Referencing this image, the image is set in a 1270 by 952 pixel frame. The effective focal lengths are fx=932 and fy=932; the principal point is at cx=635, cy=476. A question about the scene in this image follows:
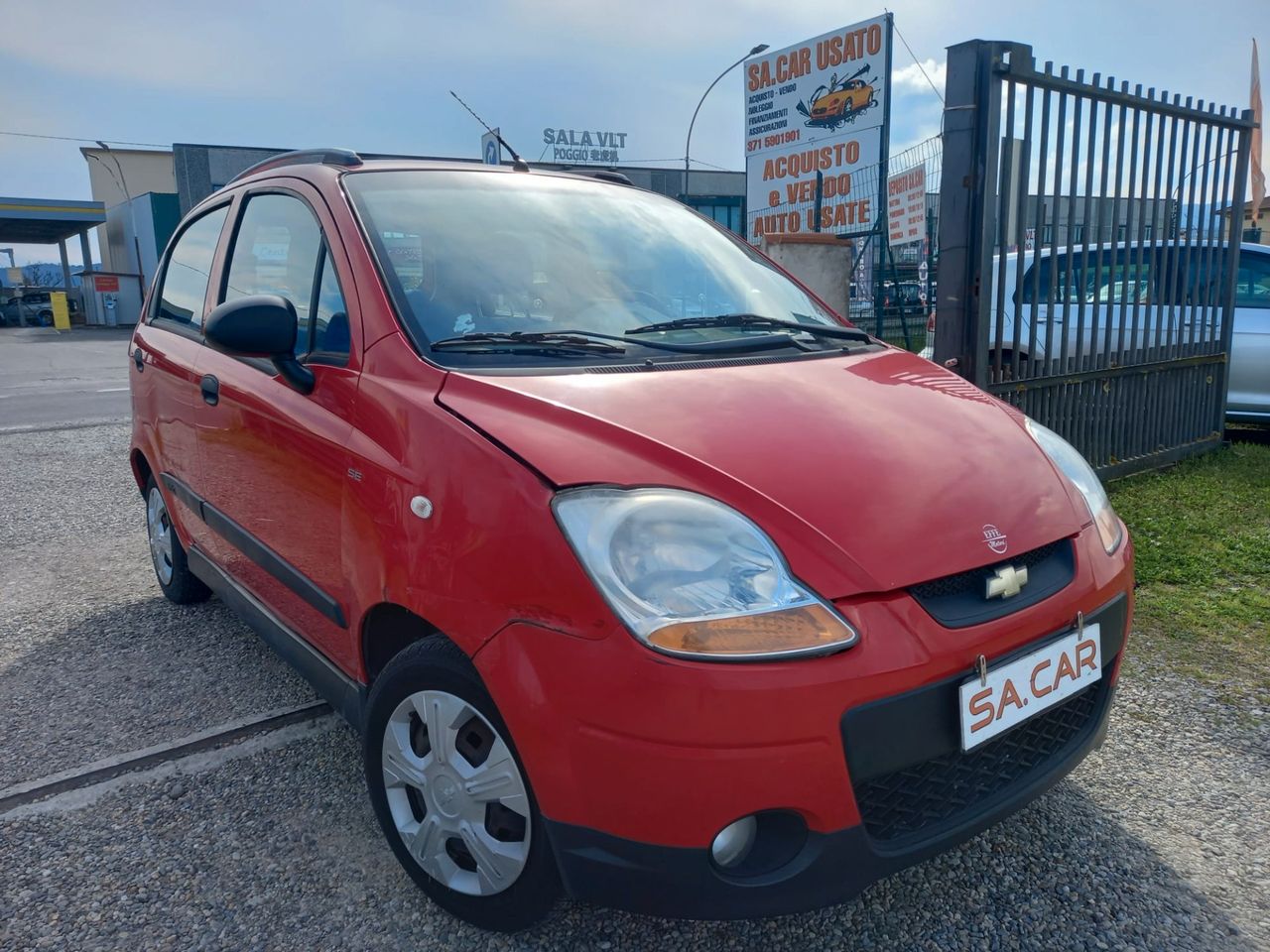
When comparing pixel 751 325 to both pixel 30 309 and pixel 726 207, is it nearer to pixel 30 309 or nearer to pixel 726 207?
pixel 726 207

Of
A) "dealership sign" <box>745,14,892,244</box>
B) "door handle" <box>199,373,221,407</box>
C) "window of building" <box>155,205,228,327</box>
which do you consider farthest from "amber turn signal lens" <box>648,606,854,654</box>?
"dealership sign" <box>745,14,892,244</box>

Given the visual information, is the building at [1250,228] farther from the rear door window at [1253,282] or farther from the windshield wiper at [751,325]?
the windshield wiper at [751,325]

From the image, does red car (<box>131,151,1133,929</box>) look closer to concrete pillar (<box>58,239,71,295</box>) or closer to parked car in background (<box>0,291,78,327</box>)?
parked car in background (<box>0,291,78,327</box>)

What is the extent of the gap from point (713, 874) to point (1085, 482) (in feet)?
4.41

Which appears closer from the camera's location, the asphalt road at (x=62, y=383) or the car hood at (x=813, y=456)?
the car hood at (x=813, y=456)

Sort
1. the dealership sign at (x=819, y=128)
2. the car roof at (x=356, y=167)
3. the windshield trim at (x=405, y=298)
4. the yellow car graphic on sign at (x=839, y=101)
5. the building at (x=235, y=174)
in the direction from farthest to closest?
the building at (x=235, y=174) < the yellow car graphic on sign at (x=839, y=101) < the dealership sign at (x=819, y=128) < the car roof at (x=356, y=167) < the windshield trim at (x=405, y=298)

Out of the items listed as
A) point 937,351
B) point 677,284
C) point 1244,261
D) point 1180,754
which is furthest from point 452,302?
point 1244,261

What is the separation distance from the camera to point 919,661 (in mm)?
1615

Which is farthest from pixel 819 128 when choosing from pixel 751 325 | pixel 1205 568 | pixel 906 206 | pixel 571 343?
pixel 571 343

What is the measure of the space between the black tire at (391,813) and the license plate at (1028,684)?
809mm

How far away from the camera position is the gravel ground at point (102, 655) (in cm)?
290

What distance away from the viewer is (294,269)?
2684 mm

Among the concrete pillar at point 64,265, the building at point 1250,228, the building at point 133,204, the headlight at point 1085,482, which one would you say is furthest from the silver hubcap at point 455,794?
the concrete pillar at point 64,265

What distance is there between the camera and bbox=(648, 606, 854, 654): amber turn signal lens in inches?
60.4
